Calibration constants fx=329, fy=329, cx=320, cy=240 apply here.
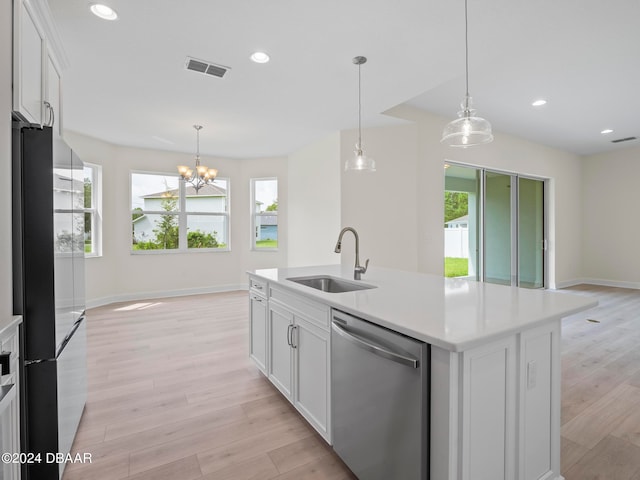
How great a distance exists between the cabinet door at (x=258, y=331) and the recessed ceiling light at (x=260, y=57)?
82.3 inches

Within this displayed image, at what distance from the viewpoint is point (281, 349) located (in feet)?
7.73

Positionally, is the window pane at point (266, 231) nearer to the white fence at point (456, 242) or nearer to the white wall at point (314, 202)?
the white wall at point (314, 202)

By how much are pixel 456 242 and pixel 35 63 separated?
5.42 metres

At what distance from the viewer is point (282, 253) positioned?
6867 mm

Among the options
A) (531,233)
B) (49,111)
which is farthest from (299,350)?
(531,233)

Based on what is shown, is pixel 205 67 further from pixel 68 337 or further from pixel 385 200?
pixel 385 200

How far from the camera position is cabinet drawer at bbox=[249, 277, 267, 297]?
258cm

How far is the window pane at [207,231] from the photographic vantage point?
657 cm

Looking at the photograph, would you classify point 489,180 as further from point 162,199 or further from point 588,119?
point 162,199

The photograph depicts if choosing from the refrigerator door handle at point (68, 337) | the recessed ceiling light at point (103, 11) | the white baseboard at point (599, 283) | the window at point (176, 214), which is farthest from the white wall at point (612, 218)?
the refrigerator door handle at point (68, 337)

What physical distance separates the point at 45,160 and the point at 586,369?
424 centimetres

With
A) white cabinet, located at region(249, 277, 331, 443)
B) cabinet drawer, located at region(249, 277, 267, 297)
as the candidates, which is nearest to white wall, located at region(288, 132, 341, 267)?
cabinet drawer, located at region(249, 277, 267, 297)

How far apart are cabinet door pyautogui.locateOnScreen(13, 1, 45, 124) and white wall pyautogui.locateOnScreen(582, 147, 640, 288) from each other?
9644mm

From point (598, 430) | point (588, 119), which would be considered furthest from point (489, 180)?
point (598, 430)
